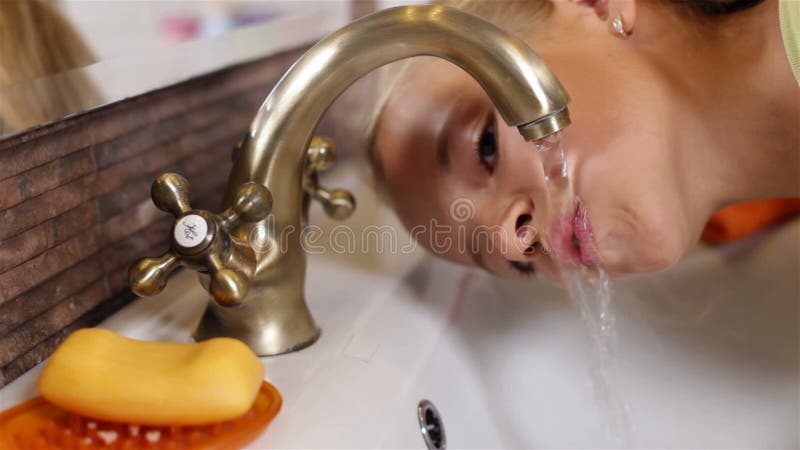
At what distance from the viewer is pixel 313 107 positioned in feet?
1.77

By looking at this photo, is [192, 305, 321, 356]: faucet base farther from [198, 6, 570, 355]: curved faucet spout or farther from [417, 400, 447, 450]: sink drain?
[417, 400, 447, 450]: sink drain

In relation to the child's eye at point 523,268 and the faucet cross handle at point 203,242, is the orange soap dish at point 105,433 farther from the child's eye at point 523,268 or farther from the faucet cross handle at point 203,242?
the child's eye at point 523,268

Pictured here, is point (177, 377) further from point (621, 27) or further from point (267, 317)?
point (621, 27)

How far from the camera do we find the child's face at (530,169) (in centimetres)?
64

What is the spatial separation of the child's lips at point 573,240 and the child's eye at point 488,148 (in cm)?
7

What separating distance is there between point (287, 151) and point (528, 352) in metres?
0.37

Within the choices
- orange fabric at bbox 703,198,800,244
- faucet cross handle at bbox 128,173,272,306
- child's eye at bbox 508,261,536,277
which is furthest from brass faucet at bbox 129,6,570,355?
orange fabric at bbox 703,198,800,244

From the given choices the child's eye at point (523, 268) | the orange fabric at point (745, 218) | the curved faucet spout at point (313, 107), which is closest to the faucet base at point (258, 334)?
the curved faucet spout at point (313, 107)

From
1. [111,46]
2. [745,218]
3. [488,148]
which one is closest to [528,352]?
[488,148]

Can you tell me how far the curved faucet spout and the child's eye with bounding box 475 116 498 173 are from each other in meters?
0.16

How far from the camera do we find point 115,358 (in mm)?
494

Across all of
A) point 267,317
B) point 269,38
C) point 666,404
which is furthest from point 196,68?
point 666,404

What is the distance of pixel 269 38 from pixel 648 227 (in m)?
0.47

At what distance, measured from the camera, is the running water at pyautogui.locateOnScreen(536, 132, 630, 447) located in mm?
606
